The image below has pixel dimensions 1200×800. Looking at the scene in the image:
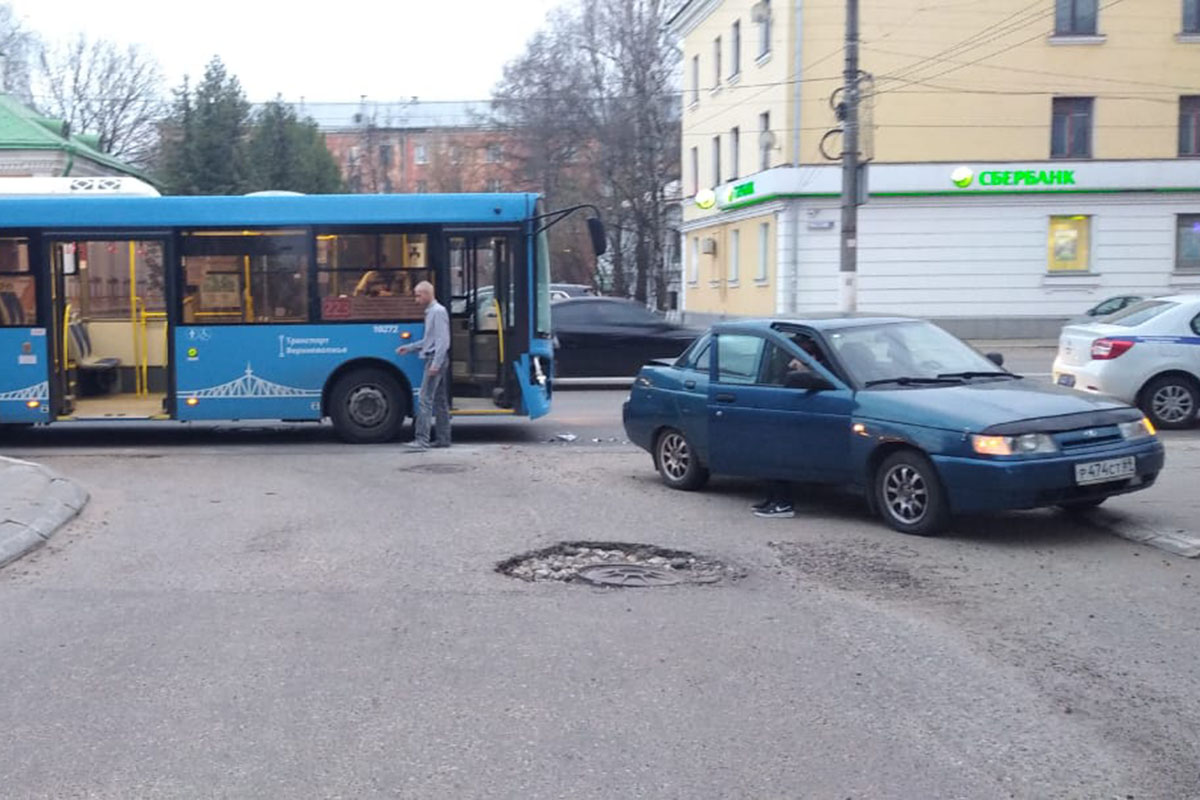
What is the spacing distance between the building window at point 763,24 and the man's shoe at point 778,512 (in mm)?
29273

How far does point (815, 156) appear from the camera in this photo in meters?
35.5

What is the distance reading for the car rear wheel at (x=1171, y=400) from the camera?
15109 mm

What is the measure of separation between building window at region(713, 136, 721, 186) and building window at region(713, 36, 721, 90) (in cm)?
173

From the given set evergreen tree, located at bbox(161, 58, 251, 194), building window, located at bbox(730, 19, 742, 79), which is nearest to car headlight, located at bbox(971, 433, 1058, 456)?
building window, located at bbox(730, 19, 742, 79)

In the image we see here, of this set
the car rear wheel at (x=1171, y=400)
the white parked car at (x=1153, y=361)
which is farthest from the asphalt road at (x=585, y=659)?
the car rear wheel at (x=1171, y=400)

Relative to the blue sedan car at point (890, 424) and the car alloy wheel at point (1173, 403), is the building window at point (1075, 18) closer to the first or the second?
the car alloy wheel at point (1173, 403)

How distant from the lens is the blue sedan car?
8.62m

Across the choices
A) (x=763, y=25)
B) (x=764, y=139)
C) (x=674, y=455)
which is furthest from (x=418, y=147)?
(x=674, y=455)

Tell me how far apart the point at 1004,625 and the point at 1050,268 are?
31100 millimetres

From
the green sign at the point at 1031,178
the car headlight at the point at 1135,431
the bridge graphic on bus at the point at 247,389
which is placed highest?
the green sign at the point at 1031,178

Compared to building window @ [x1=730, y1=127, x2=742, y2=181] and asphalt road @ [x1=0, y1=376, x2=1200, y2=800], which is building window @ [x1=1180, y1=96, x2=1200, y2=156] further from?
asphalt road @ [x1=0, y1=376, x2=1200, y2=800]

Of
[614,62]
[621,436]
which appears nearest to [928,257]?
[614,62]

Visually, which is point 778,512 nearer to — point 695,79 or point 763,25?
point 763,25

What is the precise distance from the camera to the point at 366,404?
14836 mm
